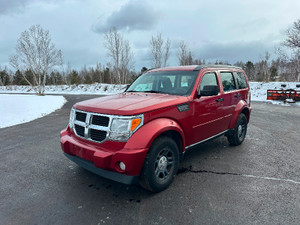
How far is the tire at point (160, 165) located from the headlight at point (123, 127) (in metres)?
0.41

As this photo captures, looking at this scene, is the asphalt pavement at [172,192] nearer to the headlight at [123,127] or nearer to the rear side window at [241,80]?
the headlight at [123,127]

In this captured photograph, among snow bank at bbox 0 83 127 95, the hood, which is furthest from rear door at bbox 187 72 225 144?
snow bank at bbox 0 83 127 95

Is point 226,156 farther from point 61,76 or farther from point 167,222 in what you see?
point 61,76

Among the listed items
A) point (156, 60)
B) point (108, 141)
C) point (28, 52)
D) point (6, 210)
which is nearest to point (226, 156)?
point (108, 141)

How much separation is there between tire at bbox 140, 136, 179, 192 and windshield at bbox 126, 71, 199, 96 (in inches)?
Result: 40.8

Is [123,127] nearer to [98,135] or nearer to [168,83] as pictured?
[98,135]

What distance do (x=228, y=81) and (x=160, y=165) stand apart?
2.78 meters

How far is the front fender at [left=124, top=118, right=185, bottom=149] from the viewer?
2.57 m

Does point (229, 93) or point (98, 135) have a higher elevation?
point (229, 93)

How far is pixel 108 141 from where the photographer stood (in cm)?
266

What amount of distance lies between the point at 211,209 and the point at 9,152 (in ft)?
16.3

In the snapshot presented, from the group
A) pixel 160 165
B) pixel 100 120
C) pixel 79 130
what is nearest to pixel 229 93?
pixel 160 165

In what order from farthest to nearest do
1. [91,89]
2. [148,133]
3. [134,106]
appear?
1. [91,89]
2. [134,106]
3. [148,133]

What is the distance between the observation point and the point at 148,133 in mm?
2639
